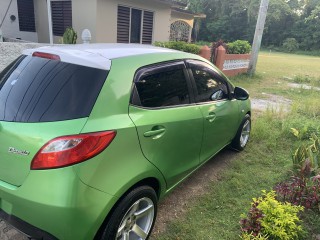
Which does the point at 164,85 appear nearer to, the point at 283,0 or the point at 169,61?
the point at 169,61

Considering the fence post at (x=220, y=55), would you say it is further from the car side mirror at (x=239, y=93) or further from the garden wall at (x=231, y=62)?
the car side mirror at (x=239, y=93)

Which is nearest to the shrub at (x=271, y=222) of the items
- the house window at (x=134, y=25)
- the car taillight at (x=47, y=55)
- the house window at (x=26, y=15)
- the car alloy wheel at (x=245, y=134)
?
the car alloy wheel at (x=245, y=134)

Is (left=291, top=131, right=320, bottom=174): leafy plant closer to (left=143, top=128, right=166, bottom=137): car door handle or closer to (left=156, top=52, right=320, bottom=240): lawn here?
(left=156, top=52, right=320, bottom=240): lawn

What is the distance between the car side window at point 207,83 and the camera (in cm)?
314

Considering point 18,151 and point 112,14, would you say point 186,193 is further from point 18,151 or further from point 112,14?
point 112,14

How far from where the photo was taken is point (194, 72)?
3.12 meters

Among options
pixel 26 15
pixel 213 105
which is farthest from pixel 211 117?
pixel 26 15

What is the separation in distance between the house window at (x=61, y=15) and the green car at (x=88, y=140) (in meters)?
9.46

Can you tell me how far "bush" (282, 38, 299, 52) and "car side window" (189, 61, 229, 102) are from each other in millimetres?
51670

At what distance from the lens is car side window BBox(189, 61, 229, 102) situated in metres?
3.14

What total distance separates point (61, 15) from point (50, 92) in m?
10.4

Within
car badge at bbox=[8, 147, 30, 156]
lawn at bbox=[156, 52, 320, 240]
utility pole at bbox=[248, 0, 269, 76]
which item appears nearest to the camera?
car badge at bbox=[8, 147, 30, 156]

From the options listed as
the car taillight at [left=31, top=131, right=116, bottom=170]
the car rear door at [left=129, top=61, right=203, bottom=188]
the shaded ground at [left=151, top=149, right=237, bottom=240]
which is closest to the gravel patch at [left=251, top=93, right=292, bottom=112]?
the shaded ground at [left=151, top=149, right=237, bottom=240]

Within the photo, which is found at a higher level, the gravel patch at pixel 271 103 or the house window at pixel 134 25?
the house window at pixel 134 25
